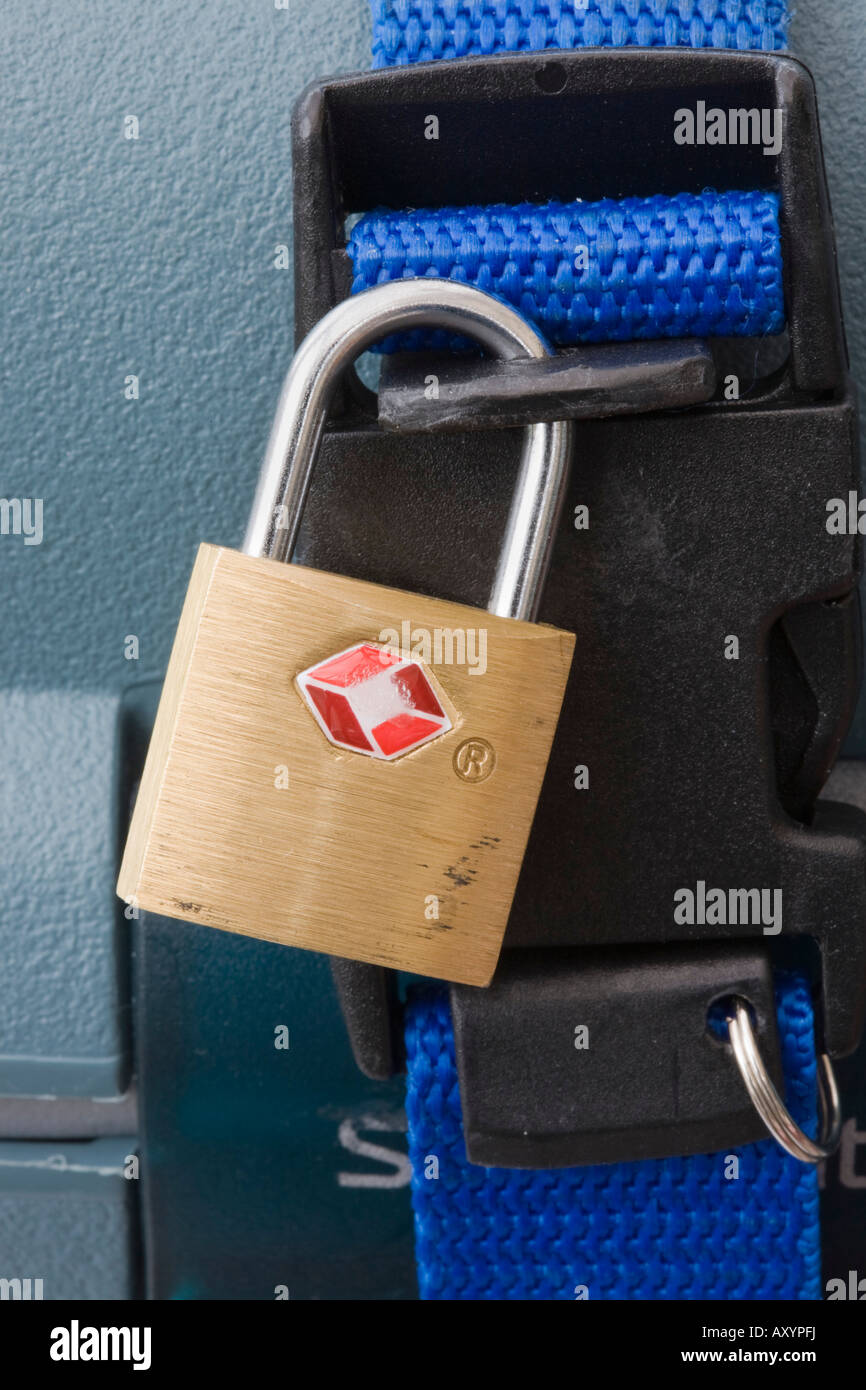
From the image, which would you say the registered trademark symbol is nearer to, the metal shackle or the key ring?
the metal shackle

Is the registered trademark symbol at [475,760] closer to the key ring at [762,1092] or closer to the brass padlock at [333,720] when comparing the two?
the brass padlock at [333,720]

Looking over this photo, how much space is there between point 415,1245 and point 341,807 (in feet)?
1.25

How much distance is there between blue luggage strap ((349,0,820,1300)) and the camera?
0.59 m

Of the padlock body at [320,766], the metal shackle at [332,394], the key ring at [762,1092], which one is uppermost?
the metal shackle at [332,394]

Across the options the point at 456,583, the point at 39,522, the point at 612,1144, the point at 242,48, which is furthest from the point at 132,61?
the point at 612,1144

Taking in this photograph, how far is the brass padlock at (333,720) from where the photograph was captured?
0.55 metres

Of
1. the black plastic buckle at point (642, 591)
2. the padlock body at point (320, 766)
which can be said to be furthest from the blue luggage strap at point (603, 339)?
the padlock body at point (320, 766)

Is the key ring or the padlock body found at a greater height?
the padlock body

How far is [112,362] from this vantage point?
0.71m

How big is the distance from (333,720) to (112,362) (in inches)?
12.3

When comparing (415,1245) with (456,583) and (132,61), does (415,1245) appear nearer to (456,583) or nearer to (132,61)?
(456,583)

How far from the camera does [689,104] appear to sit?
23.3 inches

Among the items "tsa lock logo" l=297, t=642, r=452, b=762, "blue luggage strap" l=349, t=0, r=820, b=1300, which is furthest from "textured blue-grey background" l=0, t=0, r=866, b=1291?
"tsa lock logo" l=297, t=642, r=452, b=762

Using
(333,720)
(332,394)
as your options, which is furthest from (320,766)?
(332,394)
